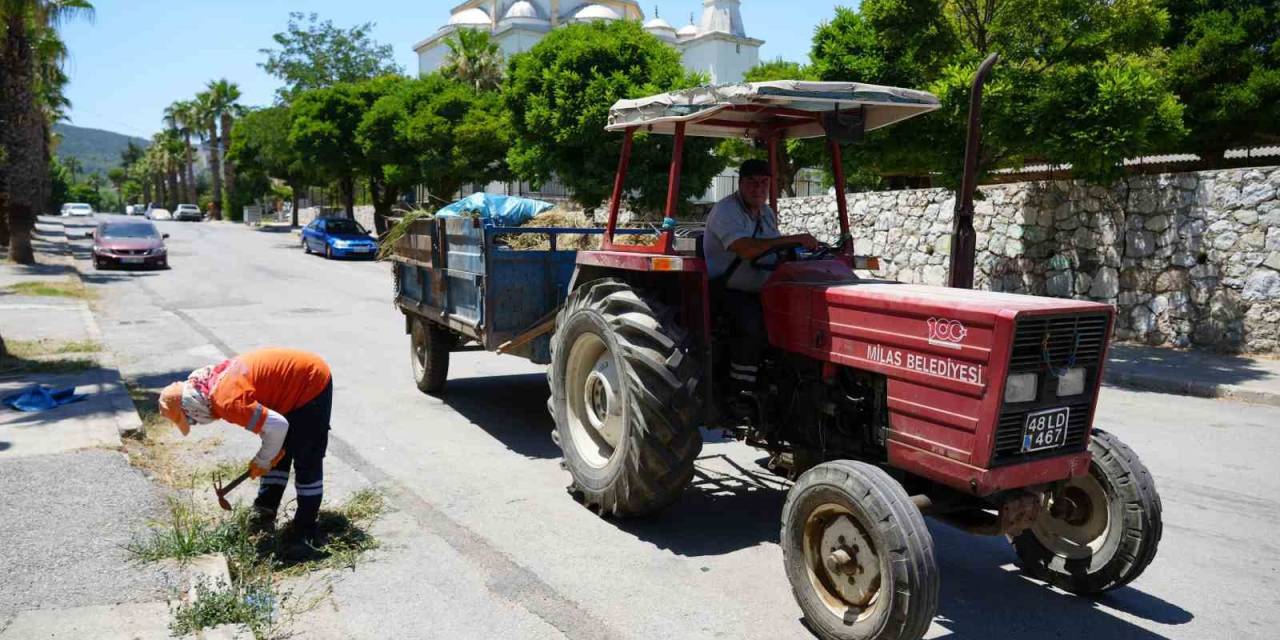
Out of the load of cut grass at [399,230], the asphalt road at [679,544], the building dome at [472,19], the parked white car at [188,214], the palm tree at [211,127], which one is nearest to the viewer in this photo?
the asphalt road at [679,544]

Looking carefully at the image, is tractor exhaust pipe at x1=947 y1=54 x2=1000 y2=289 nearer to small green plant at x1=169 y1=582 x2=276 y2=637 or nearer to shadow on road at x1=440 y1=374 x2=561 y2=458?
shadow on road at x1=440 y1=374 x2=561 y2=458

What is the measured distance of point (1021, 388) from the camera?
381 cm

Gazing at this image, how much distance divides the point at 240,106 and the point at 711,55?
41.9 meters

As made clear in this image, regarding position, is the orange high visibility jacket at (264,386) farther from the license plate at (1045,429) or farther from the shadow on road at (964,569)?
the license plate at (1045,429)

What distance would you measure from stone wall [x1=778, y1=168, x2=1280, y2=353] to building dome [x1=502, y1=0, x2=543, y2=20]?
41062mm

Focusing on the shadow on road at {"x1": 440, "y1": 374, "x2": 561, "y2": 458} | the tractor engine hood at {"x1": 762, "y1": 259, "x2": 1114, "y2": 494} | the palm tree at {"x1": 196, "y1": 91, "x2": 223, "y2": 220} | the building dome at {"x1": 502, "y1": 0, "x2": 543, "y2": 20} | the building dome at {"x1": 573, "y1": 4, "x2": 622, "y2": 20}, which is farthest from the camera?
the palm tree at {"x1": 196, "y1": 91, "x2": 223, "y2": 220}

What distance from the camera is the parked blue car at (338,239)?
99.1 feet

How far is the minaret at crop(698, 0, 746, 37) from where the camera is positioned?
51.5 meters

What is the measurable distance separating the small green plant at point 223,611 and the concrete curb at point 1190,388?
8669mm

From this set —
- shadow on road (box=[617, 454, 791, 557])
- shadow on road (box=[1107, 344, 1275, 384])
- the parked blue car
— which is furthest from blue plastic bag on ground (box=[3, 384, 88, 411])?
the parked blue car

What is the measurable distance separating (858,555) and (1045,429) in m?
0.98

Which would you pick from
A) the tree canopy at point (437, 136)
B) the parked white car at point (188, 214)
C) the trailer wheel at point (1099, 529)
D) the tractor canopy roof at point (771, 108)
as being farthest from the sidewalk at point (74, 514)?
the parked white car at point (188, 214)

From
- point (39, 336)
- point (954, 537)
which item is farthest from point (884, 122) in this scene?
point (39, 336)

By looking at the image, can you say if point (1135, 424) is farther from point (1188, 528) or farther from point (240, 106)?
point (240, 106)
